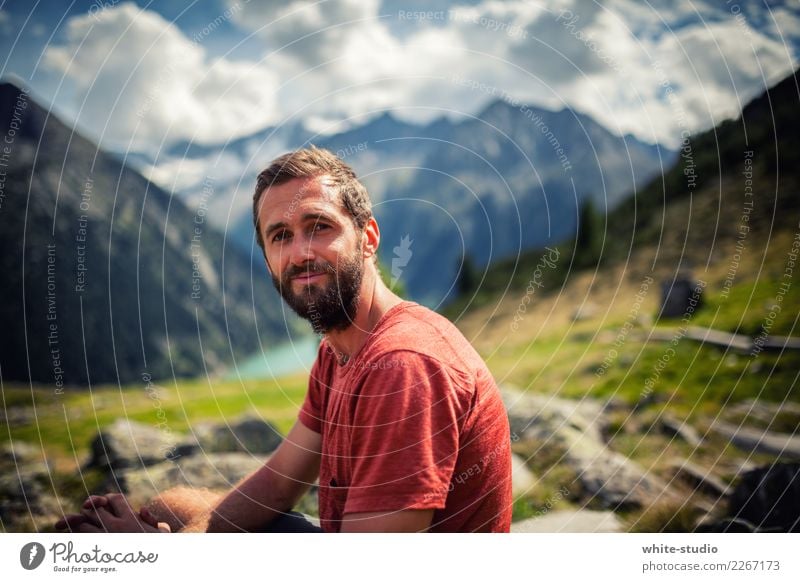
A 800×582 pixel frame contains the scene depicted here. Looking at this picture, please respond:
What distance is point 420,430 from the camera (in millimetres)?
2260

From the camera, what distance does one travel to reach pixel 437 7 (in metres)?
5.17

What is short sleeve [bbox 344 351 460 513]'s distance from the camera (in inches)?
89.4

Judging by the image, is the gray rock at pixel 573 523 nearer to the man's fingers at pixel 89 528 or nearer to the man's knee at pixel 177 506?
the man's knee at pixel 177 506

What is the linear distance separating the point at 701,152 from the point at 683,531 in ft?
166

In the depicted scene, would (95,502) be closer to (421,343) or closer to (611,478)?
(421,343)

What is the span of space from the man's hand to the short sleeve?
5.76ft

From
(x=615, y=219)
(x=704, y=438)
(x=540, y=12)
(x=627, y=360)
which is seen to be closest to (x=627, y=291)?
(x=627, y=360)

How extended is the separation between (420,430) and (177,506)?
2.08 meters

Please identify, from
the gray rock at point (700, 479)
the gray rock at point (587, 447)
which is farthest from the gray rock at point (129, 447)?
the gray rock at point (700, 479)

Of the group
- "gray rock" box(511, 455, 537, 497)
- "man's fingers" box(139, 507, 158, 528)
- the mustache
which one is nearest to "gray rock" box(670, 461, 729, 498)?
"gray rock" box(511, 455, 537, 497)

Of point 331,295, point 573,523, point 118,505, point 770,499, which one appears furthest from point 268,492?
point 770,499

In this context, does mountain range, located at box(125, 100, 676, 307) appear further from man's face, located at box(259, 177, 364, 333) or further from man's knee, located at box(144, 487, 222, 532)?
man's knee, located at box(144, 487, 222, 532)

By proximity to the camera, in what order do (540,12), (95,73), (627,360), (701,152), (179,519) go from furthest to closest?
(701,152)
(627,360)
(95,73)
(540,12)
(179,519)
